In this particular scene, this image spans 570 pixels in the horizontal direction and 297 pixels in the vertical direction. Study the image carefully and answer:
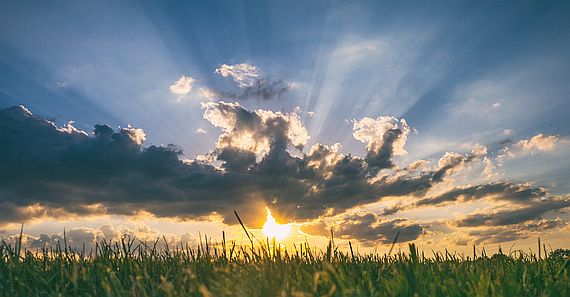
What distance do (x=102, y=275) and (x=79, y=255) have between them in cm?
227

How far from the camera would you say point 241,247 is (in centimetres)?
945

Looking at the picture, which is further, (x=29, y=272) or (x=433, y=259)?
(x=433, y=259)

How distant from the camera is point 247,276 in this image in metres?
7.76

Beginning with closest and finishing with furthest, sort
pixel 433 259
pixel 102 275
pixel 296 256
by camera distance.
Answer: pixel 102 275 → pixel 296 256 → pixel 433 259

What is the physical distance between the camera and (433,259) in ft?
39.7

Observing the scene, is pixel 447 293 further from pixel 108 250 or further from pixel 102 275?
pixel 108 250

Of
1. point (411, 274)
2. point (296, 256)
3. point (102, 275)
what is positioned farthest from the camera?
point (296, 256)

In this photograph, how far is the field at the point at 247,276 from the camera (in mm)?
6492

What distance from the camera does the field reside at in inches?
256

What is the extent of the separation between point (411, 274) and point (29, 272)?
19.7ft

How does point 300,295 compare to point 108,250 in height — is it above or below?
below

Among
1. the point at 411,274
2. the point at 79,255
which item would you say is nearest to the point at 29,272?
the point at 79,255

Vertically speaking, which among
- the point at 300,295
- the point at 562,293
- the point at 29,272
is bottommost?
the point at 562,293

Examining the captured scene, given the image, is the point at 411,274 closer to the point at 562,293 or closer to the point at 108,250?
the point at 562,293
